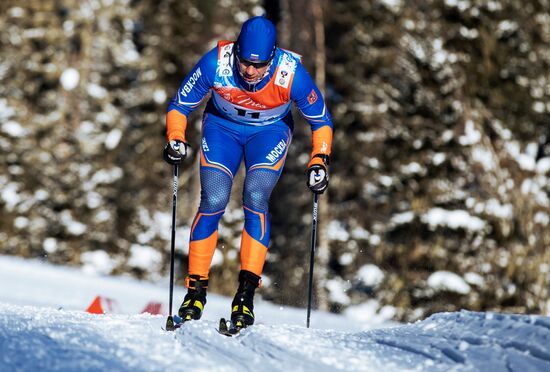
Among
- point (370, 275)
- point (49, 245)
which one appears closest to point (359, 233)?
point (370, 275)

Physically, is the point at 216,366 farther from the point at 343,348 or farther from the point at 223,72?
the point at 223,72

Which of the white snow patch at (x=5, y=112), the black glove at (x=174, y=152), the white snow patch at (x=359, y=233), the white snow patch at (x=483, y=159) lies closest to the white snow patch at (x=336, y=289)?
the white snow patch at (x=359, y=233)

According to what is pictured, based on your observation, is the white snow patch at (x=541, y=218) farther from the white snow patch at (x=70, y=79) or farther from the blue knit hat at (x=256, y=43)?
the blue knit hat at (x=256, y=43)

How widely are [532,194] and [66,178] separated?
10.5m

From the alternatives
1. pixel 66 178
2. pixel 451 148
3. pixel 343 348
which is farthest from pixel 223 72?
pixel 66 178

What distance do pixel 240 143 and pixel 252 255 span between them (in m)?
0.85

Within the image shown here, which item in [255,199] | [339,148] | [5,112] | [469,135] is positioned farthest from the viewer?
[5,112]

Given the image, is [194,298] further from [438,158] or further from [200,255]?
[438,158]

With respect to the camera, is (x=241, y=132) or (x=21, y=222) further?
(x=21, y=222)

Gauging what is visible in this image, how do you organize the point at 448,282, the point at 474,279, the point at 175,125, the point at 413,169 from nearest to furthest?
1. the point at 175,125
2. the point at 474,279
3. the point at 448,282
4. the point at 413,169

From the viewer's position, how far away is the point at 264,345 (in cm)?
515

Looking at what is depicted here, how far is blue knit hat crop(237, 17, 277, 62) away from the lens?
18.0ft

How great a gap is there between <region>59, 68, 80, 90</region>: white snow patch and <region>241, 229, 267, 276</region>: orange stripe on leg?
579 inches

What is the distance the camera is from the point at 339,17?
18359mm
